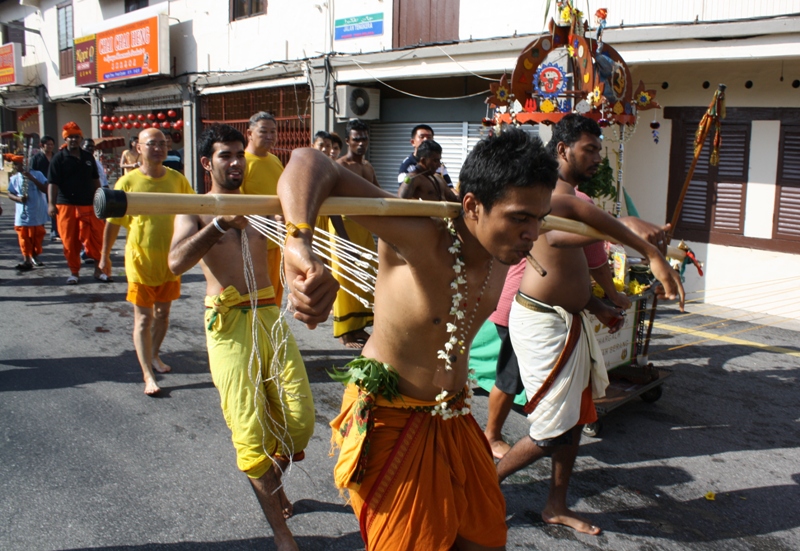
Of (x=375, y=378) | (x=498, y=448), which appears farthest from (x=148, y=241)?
(x=375, y=378)

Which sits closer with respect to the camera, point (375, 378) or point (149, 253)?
point (375, 378)

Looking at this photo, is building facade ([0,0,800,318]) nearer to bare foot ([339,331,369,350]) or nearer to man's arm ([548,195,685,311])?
bare foot ([339,331,369,350])

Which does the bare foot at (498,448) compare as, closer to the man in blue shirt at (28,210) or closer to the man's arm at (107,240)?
the man's arm at (107,240)

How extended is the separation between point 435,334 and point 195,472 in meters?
2.22

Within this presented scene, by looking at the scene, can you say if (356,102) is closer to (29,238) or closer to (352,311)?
(29,238)

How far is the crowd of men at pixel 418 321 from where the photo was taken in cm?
211

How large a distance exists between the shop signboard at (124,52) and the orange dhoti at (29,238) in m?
7.86

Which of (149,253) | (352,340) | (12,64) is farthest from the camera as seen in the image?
(12,64)

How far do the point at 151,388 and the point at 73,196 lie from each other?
4.85 meters

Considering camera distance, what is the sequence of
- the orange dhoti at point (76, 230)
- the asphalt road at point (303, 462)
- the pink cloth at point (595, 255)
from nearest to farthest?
the asphalt road at point (303, 462)
the pink cloth at point (595, 255)
the orange dhoti at point (76, 230)

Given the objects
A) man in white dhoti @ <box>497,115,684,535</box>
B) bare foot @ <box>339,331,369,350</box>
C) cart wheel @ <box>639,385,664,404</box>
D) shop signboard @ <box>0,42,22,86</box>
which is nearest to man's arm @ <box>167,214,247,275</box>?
man in white dhoti @ <box>497,115,684,535</box>

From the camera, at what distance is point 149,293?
17.2 feet

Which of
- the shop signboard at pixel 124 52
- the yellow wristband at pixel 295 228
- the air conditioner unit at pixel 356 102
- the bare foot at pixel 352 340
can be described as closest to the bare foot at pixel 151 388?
the bare foot at pixel 352 340

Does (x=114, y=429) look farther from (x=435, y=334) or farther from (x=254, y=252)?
(x=435, y=334)
